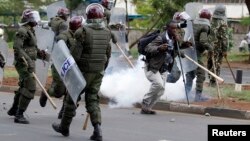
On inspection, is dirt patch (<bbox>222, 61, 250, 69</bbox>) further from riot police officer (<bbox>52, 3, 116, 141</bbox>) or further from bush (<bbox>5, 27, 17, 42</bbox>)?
riot police officer (<bbox>52, 3, 116, 141</bbox>)

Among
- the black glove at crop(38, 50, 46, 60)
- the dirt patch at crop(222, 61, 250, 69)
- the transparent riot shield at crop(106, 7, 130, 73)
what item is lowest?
the dirt patch at crop(222, 61, 250, 69)

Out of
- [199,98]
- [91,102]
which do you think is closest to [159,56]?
[199,98]

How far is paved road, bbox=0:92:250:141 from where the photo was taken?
1027cm

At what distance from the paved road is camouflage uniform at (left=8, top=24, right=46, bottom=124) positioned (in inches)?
12.5

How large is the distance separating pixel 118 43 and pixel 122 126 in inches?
174

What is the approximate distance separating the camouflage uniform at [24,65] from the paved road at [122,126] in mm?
318

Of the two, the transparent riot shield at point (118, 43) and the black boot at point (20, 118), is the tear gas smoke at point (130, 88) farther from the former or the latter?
the black boot at point (20, 118)

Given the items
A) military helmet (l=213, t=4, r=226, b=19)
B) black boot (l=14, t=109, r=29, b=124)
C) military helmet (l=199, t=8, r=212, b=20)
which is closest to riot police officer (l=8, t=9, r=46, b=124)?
black boot (l=14, t=109, r=29, b=124)

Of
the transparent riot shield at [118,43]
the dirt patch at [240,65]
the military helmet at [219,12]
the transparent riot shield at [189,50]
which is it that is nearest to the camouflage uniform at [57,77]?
the transparent riot shield at [189,50]

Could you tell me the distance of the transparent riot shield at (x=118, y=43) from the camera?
15641 millimetres

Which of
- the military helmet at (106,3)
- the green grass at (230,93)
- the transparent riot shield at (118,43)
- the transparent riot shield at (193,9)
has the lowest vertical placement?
the green grass at (230,93)

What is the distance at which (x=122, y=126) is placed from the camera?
11523 mm

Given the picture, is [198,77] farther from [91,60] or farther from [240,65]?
[240,65]

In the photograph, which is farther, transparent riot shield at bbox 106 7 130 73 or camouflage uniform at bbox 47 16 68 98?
transparent riot shield at bbox 106 7 130 73
